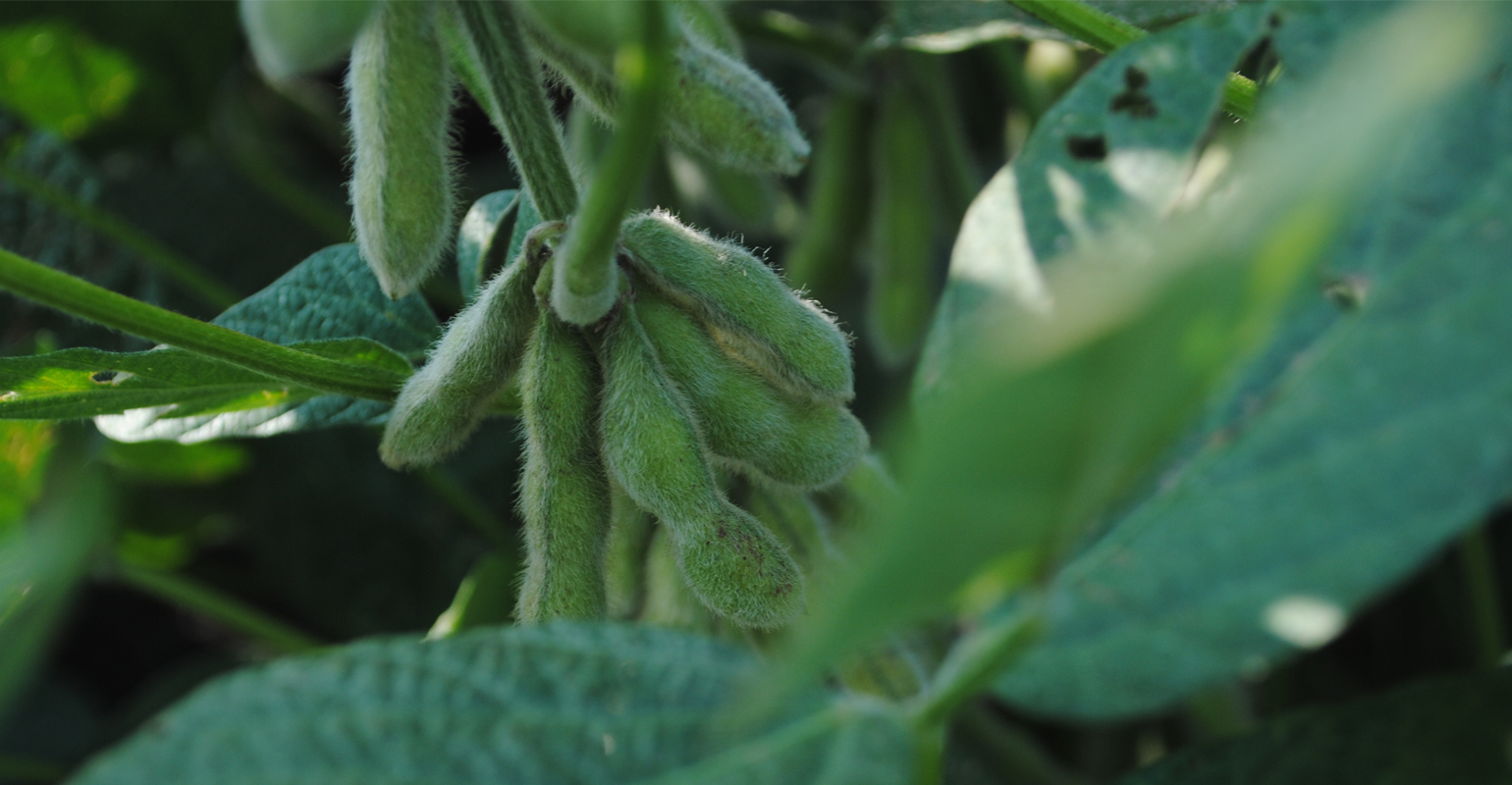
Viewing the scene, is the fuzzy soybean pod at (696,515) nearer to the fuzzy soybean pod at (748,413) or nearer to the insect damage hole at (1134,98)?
the fuzzy soybean pod at (748,413)

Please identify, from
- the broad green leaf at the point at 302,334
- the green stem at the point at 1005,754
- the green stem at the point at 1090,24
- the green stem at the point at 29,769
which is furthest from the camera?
the green stem at the point at 29,769

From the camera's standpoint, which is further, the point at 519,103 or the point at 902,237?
the point at 902,237

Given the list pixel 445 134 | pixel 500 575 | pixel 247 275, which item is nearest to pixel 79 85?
pixel 247 275

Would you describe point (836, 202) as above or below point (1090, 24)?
below

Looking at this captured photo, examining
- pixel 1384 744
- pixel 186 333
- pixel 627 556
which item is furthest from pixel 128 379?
pixel 1384 744

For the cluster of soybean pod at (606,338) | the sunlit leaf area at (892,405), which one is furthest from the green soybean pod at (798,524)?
the cluster of soybean pod at (606,338)

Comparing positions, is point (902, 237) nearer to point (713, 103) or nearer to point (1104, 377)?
point (713, 103)
